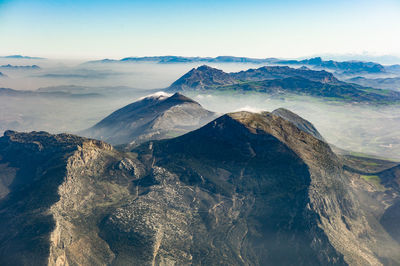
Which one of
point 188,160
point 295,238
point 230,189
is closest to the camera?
point 295,238

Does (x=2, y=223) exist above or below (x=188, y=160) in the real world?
below

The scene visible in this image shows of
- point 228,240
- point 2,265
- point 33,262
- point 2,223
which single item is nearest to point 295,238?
point 228,240

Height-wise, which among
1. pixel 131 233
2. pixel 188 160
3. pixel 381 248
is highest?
pixel 188 160

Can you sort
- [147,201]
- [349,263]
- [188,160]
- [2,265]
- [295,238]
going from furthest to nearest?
[188,160]
[147,201]
[295,238]
[349,263]
[2,265]

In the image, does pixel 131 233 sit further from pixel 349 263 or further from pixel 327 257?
pixel 349 263

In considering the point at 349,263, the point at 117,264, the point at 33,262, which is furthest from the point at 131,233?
the point at 349,263

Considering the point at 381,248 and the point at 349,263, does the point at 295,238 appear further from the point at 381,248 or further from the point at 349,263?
the point at 381,248

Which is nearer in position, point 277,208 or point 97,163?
point 277,208
